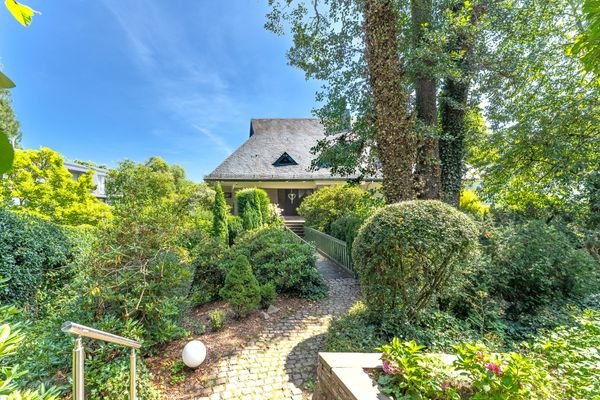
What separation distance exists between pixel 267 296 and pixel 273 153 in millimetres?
13595

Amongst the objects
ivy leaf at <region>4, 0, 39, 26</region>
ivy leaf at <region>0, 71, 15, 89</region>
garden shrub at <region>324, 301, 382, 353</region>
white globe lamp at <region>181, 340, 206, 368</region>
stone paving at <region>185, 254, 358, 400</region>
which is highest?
ivy leaf at <region>4, 0, 39, 26</region>

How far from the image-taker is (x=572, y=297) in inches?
193

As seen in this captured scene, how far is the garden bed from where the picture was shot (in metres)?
3.49

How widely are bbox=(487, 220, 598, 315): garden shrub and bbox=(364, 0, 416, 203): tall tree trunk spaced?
86.7 inches

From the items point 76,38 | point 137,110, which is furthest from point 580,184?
point 137,110

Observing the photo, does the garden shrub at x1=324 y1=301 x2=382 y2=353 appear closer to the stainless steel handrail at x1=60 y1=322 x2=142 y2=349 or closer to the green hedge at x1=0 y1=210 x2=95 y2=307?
the stainless steel handrail at x1=60 y1=322 x2=142 y2=349

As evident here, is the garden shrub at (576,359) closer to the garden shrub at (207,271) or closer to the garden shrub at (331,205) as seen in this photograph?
the garden shrub at (207,271)

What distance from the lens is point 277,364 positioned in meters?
3.83

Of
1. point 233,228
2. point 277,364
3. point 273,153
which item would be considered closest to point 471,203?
point 233,228

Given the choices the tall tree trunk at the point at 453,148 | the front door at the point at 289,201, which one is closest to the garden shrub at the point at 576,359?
the tall tree trunk at the point at 453,148

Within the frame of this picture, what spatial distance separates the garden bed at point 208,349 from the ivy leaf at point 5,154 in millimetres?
3827

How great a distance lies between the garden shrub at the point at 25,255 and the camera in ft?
17.2

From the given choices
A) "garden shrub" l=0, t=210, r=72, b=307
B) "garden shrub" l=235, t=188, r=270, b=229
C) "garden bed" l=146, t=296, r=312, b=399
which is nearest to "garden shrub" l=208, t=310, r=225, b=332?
"garden bed" l=146, t=296, r=312, b=399

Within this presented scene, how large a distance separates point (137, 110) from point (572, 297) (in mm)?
21410
